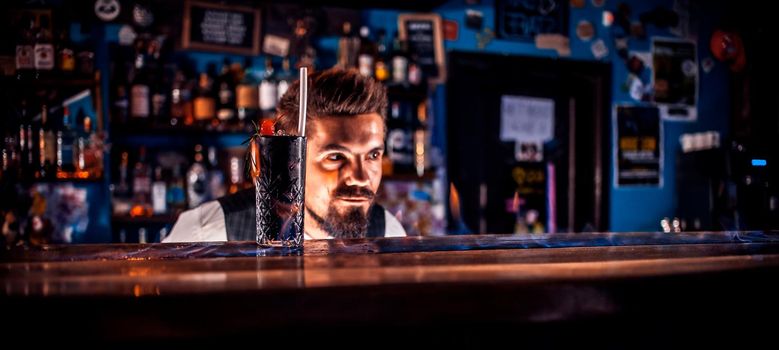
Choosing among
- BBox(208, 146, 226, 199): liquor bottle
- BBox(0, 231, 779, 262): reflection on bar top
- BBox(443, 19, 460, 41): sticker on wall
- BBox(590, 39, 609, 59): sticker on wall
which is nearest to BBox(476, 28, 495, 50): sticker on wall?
BBox(443, 19, 460, 41): sticker on wall

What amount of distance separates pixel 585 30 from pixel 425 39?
4.56ft

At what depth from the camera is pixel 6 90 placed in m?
3.39

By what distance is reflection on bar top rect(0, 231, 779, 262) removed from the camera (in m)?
0.91

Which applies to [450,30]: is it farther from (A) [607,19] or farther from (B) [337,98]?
(B) [337,98]

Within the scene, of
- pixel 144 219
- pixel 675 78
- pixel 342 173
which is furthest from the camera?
pixel 675 78

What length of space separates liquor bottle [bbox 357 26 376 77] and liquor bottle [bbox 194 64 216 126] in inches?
36.2

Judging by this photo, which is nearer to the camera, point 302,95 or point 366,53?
point 302,95

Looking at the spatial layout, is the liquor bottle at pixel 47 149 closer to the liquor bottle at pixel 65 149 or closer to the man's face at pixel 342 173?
the liquor bottle at pixel 65 149

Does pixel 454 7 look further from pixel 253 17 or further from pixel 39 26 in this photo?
pixel 39 26

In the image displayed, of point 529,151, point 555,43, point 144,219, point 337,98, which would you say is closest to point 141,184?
point 144,219

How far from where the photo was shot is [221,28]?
12.5 feet

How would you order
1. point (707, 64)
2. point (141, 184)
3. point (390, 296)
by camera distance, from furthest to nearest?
point (707, 64) → point (141, 184) → point (390, 296)

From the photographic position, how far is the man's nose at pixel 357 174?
5.62 ft

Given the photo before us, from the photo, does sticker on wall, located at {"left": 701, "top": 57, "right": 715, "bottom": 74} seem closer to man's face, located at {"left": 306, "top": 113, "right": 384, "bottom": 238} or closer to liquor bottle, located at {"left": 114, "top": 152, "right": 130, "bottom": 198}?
man's face, located at {"left": 306, "top": 113, "right": 384, "bottom": 238}
